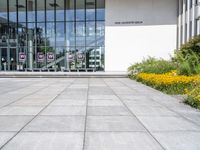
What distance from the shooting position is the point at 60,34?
111ft

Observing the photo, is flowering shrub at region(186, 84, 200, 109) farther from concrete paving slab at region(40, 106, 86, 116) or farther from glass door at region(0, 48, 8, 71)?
glass door at region(0, 48, 8, 71)

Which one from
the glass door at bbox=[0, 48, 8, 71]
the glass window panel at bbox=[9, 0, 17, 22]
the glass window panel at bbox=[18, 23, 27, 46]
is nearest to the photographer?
Answer: the glass window panel at bbox=[18, 23, 27, 46]

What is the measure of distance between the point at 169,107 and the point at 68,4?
87.9 feet

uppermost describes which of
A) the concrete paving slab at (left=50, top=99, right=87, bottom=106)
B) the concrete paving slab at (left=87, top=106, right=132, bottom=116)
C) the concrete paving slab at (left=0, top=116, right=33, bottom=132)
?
the concrete paving slab at (left=50, top=99, right=87, bottom=106)

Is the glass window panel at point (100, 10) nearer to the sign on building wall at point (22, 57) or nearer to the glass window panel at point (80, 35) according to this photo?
the glass window panel at point (80, 35)

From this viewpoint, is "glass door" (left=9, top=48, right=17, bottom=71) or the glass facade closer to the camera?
the glass facade

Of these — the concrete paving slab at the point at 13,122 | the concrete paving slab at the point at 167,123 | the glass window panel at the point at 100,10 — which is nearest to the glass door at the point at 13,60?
the glass window panel at the point at 100,10

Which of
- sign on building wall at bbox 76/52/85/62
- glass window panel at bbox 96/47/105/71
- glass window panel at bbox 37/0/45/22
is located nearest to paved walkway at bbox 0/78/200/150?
glass window panel at bbox 96/47/105/71

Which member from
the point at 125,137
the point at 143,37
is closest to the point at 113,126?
the point at 125,137

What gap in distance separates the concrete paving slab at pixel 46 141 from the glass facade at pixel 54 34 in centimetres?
2710

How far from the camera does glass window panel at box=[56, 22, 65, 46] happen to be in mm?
33812

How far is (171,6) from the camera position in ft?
102

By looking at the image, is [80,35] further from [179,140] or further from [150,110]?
[179,140]

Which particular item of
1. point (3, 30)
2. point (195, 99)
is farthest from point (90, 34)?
point (195, 99)
